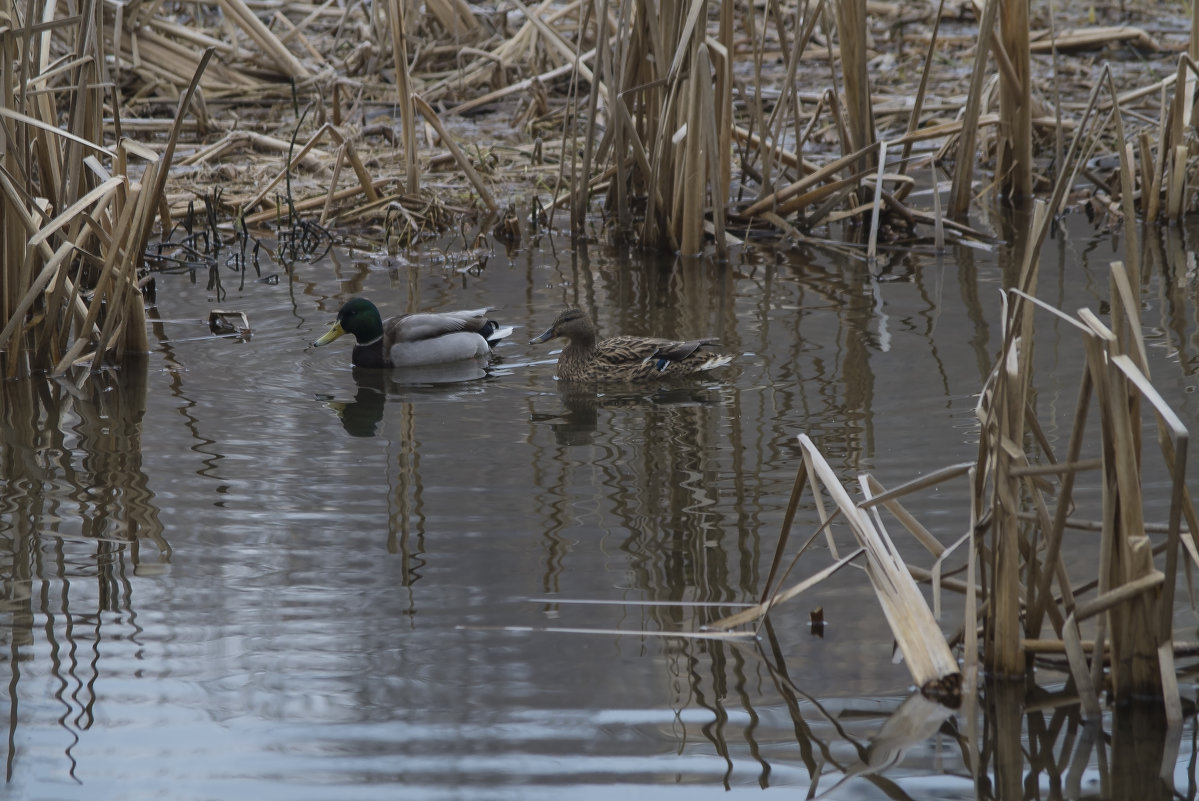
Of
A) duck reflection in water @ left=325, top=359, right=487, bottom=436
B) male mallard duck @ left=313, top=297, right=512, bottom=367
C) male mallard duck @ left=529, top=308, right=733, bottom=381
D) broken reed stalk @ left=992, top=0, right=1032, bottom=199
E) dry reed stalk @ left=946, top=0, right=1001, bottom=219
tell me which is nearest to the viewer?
duck reflection in water @ left=325, top=359, right=487, bottom=436

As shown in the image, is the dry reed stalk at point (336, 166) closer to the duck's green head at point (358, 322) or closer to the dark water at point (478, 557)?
the dark water at point (478, 557)

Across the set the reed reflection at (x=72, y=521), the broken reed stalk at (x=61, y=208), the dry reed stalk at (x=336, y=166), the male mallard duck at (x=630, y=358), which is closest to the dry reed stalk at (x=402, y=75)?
the dry reed stalk at (x=336, y=166)

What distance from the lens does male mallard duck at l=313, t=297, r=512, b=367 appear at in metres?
7.27

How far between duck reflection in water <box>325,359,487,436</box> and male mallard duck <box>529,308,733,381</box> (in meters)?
0.52

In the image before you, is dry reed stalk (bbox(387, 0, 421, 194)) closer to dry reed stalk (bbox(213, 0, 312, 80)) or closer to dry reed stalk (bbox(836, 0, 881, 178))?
dry reed stalk (bbox(836, 0, 881, 178))

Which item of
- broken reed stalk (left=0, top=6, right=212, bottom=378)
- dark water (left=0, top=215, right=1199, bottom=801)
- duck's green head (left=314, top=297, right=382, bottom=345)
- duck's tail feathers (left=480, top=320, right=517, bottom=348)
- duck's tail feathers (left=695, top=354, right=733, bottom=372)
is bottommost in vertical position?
dark water (left=0, top=215, right=1199, bottom=801)

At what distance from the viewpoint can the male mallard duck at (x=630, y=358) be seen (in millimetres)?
6812

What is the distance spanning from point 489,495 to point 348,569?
82cm

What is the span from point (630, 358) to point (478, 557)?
257 centimetres

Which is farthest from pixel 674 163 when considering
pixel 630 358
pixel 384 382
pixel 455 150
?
pixel 384 382

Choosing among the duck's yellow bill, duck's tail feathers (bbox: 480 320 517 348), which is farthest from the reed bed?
duck's tail feathers (bbox: 480 320 517 348)

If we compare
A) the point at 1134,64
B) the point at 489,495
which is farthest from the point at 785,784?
the point at 1134,64

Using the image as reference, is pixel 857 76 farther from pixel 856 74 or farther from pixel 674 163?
pixel 674 163

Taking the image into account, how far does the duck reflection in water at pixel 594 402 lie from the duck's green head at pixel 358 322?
1.13m
